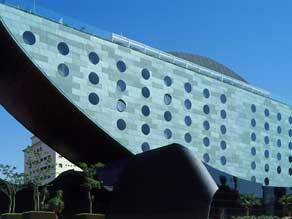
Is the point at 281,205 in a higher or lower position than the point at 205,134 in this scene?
lower

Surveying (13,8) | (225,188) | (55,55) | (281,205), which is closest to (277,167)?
(281,205)

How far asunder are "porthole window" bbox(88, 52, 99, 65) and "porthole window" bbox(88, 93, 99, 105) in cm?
315

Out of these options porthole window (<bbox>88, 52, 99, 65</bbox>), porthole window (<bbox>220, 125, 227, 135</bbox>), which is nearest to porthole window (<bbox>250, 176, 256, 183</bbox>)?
porthole window (<bbox>220, 125, 227, 135</bbox>)

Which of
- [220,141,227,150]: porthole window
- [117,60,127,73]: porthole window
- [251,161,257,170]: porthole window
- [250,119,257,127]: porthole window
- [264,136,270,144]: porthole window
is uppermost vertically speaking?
[117,60,127,73]: porthole window

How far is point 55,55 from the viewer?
4778 cm

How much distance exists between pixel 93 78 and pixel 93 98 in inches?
75.8

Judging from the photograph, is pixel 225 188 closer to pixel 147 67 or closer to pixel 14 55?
pixel 147 67

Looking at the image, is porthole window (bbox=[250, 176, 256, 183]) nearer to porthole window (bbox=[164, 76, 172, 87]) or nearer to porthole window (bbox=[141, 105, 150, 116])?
porthole window (bbox=[164, 76, 172, 87])

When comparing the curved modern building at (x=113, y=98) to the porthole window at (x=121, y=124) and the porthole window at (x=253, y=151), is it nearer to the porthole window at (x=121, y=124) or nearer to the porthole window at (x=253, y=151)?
the porthole window at (x=121, y=124)

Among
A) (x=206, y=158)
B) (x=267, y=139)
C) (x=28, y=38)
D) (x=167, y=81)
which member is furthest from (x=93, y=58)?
(x=267, y=139)

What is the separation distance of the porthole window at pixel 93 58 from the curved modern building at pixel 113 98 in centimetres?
A: 10

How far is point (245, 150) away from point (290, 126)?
45.3ft

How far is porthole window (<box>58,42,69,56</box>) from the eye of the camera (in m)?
48.4

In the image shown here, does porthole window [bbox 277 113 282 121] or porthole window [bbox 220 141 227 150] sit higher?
porthole window [bbox 277 113 282 121]
